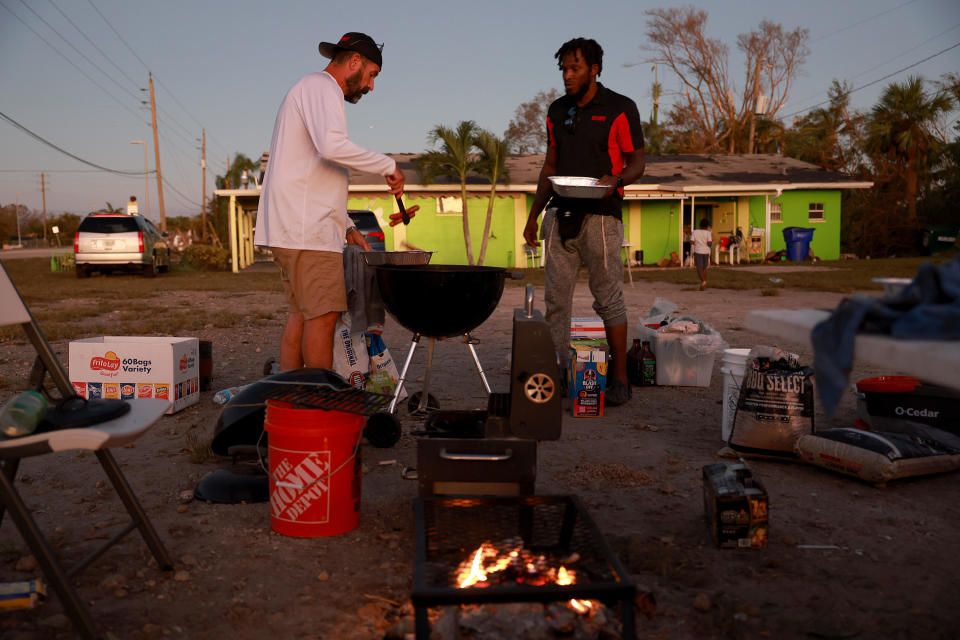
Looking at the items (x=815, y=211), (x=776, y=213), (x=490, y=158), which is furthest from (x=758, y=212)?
(x=490, y=158)

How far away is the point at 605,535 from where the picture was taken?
2.65 meters

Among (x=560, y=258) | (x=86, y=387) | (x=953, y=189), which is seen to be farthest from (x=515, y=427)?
(x=953, y=189)

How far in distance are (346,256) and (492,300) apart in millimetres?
972

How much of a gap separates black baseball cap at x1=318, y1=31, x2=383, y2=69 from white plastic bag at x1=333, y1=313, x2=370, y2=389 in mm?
1470

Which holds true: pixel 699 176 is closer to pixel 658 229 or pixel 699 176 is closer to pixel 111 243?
pixel 658 229

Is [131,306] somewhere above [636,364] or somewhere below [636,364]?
above

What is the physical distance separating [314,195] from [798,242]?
24552 millimetres

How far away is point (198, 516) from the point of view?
9.44 ft

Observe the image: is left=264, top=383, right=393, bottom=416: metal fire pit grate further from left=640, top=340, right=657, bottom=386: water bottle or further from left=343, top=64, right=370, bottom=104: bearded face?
left=640, top=340, right=657, bottom=386: water bottle

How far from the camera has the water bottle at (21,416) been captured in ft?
6.43

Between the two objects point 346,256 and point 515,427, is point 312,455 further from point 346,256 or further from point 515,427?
point 346,256

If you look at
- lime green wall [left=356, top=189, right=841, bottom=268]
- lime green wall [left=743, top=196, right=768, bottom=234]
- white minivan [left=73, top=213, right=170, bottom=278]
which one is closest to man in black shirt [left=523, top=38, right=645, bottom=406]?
white minivan [left=73, top=213, right=170, bottom=278]

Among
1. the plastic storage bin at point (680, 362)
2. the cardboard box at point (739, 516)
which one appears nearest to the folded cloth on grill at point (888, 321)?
the cardboard box at point (739, 516)

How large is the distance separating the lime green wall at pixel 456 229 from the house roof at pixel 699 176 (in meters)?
0.78
